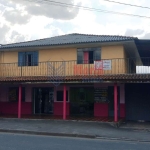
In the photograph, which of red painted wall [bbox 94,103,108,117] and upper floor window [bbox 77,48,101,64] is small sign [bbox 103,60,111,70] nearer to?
upper floor window [bbox 77,48,101,64]

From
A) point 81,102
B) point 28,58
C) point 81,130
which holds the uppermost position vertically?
point 28,58

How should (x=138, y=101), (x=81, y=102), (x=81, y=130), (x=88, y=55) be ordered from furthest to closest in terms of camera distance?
(x=81, y=102), (x=88, y=55), (x=138, y=101), (x=81, y=130)

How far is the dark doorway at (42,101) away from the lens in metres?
21.9

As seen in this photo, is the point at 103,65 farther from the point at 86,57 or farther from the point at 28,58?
the point at 28,58

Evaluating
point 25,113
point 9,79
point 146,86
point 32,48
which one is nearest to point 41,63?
point 32,48

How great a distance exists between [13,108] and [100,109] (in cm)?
726

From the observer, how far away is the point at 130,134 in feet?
45.7

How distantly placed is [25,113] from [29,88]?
6.60 feet

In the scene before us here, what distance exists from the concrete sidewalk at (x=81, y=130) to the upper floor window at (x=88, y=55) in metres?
4.65

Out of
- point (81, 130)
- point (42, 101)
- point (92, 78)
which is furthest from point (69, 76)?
point (42, 101)

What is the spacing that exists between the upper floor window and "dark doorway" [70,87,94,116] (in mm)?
2213

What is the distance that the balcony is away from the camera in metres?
17.5

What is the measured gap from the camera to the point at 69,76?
17.9m

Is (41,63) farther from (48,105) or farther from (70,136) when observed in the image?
(70,136)
